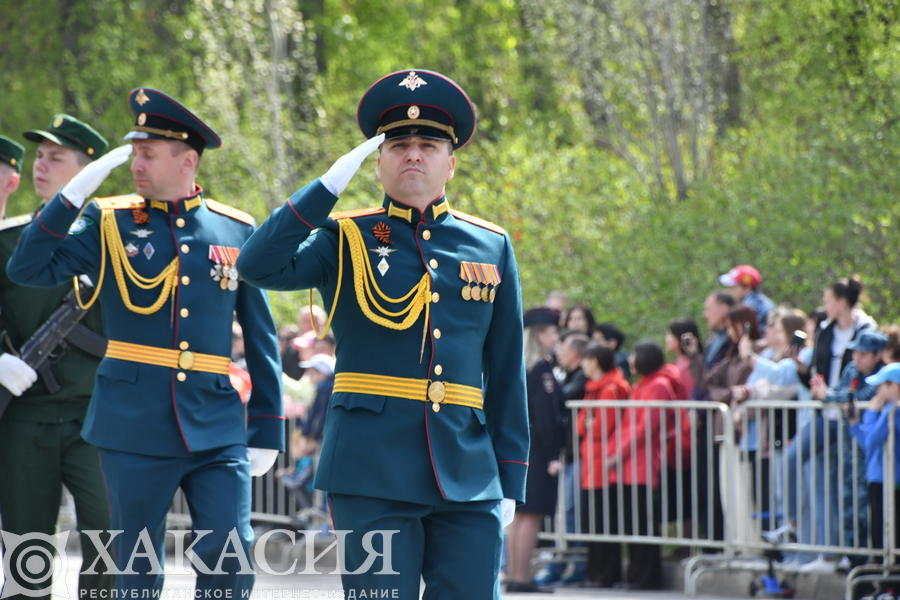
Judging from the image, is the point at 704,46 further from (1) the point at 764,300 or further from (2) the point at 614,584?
(2) the point at 614,584

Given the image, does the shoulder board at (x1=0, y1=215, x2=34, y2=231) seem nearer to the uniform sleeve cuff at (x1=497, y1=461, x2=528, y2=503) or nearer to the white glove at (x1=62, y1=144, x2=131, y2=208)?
the white glove at (x1=62, y1=144, x2=131, y2=208)

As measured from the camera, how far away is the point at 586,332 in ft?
36.0

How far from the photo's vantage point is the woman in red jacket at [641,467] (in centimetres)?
917

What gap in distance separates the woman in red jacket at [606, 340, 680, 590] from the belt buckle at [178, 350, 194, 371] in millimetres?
4747

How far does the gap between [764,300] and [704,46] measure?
5374mm

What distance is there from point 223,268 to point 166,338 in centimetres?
36

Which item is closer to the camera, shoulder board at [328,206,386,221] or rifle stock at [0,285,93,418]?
shoulder board at [328,206,386,221]

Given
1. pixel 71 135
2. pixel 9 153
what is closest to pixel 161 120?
pixel 71 135

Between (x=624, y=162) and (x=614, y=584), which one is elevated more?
(x=624, y=162)

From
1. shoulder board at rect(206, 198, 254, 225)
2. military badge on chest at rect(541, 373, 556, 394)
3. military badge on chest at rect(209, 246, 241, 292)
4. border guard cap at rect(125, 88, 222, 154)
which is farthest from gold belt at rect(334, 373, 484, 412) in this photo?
military badge on chest at rect(541, 373, 556, 394)

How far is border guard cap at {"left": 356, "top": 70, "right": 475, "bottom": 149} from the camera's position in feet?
13.5

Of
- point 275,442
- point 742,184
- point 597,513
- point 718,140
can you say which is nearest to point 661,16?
point 718,140

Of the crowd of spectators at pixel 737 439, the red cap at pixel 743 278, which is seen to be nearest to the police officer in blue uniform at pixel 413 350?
the crowd of spectators at pixel 737 439

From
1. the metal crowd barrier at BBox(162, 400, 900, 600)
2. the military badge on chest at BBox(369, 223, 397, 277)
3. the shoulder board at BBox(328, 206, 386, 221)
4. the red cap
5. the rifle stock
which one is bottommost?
the metal crowd barrier at BBox(162, 400, 900, 600)
